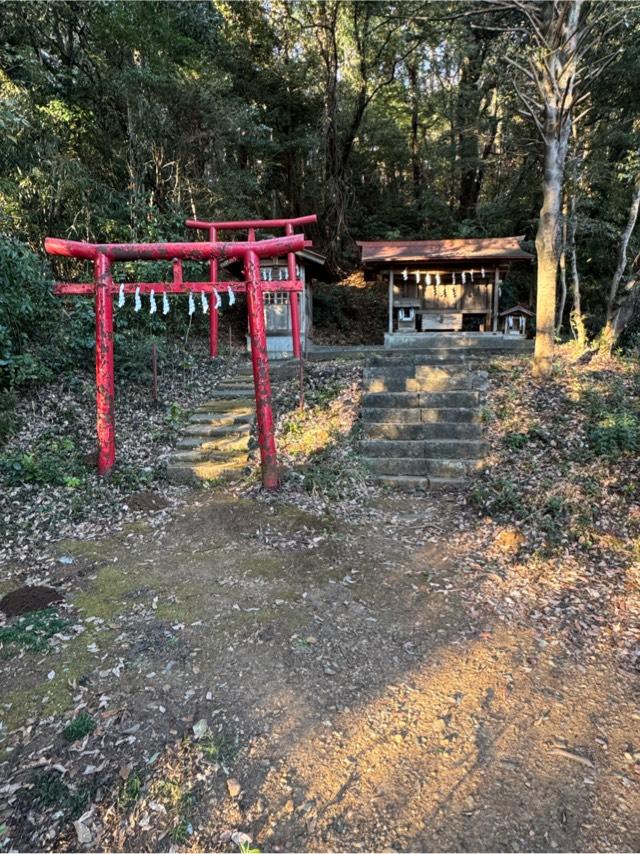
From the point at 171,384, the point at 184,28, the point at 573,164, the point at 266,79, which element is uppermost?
the point at 266,79

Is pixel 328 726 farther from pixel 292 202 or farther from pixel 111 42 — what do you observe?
pixel 292 202

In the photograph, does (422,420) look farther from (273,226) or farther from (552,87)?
(552,87)

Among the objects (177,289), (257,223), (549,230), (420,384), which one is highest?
(257,223)

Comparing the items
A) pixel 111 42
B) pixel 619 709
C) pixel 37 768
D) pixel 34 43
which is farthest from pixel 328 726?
pixel 34 43

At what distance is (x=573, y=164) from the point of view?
10.8m

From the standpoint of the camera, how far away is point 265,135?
47.4ft

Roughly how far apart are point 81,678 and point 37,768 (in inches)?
26.3

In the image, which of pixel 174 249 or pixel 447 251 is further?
pixel 447 251

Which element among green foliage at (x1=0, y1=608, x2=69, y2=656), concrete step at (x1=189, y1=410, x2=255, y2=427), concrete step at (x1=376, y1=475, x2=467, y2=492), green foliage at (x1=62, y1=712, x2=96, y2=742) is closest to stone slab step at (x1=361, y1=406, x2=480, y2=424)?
concrete step at (x1=376, y1=475, x2=467, y2=492)

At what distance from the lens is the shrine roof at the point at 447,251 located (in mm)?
12617

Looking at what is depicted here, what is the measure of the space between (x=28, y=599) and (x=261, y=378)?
3404 mm

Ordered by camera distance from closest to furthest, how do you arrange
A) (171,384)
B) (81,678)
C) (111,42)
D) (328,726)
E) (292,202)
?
(328,726)
(81,678)
(171,384)
(111,42)
(292,202)

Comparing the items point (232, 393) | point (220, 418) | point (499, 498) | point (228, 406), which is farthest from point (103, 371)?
point (499, 498)

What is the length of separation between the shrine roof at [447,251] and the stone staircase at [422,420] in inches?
201
